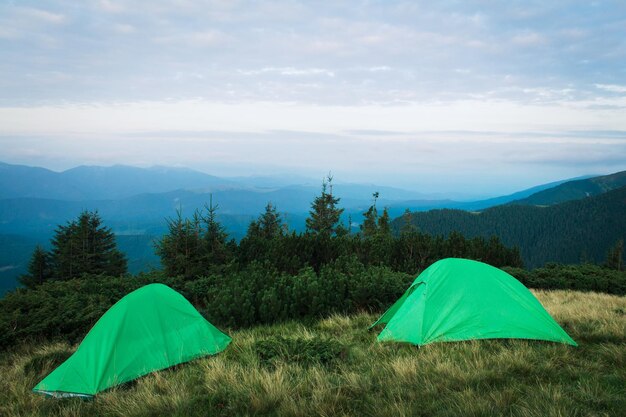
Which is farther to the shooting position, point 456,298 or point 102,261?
point 102,261

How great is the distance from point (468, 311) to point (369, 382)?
2990 mm

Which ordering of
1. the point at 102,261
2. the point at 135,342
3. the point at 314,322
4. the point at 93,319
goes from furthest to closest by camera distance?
the point at 102,261, the point at 93,319, the point at 314,322, the point at 135,342

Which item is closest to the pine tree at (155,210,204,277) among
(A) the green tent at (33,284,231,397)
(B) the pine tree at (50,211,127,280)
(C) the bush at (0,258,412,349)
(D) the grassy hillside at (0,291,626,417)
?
(C) the bush at (0,258,412,349)

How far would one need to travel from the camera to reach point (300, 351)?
661 centimetres

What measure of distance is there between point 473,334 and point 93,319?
390 inches

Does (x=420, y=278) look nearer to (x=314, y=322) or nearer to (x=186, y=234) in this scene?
(x=314, y=322)

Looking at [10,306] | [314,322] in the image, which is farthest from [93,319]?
[314,322]

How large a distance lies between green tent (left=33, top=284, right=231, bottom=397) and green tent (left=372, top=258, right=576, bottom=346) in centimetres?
355

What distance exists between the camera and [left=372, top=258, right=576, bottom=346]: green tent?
23.4 ft

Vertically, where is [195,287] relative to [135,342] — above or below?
below

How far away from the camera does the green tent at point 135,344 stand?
607 centimetres

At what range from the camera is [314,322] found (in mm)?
9906

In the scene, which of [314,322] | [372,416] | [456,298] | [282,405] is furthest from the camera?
[314,322]

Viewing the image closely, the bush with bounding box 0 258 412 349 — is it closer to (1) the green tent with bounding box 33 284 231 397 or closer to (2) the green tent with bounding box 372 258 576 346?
(1) the green tent with bounding box 33 284 231 397
